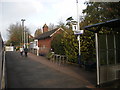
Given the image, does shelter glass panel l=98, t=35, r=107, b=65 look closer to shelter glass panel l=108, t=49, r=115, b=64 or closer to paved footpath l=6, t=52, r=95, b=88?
shelter glass panel l=108, t=49, r=115, b=64

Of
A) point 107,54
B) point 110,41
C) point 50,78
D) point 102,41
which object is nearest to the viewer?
point 102,41

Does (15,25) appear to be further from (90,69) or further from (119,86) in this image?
(119,86)

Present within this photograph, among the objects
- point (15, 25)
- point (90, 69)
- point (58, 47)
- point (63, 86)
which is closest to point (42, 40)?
point (58, 47)

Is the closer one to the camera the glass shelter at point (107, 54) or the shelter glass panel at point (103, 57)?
the glass shelter at point (107, 54)

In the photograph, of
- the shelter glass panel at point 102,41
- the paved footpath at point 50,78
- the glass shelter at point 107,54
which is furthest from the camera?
the paved footpath at point 50,78

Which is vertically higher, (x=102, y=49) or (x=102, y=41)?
(x=102, y=41)

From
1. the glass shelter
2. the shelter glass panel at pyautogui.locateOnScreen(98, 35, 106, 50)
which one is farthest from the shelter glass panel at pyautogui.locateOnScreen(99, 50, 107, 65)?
the shelter glass panel at pyautogui.locateOnScreen(98, 35, 106, 50)

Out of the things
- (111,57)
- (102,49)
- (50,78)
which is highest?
(102,49)

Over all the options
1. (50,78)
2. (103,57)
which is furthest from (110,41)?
(50,78)

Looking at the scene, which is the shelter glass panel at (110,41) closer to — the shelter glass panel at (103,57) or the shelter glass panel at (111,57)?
the shelter glass panel at (111,57)

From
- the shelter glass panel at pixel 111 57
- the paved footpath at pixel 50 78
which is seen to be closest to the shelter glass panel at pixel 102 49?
the shelter glass panel at pixel 111 57

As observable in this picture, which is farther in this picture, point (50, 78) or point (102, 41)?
point (50, 78)

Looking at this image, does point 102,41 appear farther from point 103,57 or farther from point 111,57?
point 111,57

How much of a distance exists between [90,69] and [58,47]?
26.1ft
